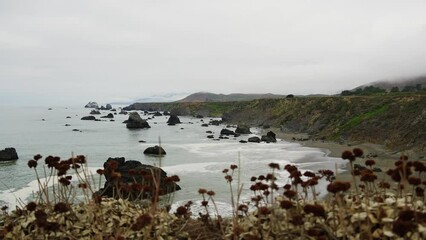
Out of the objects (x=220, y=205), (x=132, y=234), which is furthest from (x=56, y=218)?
(x=220, y=205)

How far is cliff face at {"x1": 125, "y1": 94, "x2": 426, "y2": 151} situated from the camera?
43.3m

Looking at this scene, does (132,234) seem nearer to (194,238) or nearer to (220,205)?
(194,238)

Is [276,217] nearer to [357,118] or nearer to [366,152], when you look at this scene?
[366,152]

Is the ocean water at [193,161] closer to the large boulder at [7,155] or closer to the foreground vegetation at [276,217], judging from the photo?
the large boulder at [7,155]

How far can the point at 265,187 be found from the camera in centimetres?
671

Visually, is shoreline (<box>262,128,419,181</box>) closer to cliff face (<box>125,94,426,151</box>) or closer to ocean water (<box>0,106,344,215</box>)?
ocean water (<box>0,106,344,215</box>)

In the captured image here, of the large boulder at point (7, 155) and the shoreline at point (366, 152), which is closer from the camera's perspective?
the shoreline at point (366, 152)

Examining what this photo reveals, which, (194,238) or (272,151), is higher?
(194,238)

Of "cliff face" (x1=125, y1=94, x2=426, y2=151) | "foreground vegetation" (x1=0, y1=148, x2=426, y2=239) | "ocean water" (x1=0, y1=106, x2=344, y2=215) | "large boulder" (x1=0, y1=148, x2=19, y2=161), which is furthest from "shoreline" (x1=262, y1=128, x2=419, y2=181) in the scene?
"large boulder" (x1=0, y1=148, x2=19, y2=161)

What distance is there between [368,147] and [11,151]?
35.7 metres

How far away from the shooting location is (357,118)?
58.0 meters

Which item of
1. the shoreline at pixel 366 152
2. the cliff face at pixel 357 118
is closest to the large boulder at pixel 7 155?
the shoreline at pixel 366 152

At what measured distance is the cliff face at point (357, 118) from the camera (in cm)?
4329

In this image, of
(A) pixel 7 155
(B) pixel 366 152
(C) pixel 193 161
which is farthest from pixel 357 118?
(A) pixel 7 155
